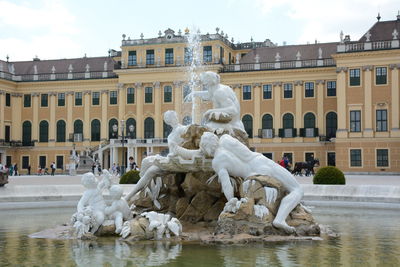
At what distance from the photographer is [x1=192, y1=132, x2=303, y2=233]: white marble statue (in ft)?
30.6

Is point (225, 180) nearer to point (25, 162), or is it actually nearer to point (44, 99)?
point (25, 162)

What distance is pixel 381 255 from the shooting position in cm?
775

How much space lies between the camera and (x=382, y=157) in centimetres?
4509

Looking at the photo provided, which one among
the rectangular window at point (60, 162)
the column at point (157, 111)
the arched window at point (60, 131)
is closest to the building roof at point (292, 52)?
the column at point (157, 111)

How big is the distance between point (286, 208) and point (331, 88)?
139ft

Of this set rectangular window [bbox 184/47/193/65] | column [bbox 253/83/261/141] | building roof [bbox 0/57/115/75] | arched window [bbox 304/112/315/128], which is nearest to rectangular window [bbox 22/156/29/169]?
building roof [bbox 0/57/115/75]

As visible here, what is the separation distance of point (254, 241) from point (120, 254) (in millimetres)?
2036

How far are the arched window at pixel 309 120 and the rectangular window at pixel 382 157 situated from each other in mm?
7105

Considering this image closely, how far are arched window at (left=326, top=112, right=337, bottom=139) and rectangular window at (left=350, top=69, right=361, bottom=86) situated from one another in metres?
4.17

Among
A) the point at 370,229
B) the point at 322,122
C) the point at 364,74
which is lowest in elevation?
the point at 370,229

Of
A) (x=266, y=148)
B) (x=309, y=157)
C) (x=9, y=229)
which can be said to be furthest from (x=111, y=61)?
(x=9, y=229)

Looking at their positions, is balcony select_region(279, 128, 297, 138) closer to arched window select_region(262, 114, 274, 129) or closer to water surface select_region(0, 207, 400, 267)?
arched window select_region(262, 114, 274, 129)

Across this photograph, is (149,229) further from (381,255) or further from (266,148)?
(266,148)

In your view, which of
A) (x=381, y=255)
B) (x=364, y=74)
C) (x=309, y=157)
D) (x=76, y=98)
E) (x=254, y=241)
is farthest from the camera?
(x=76, y=98)
